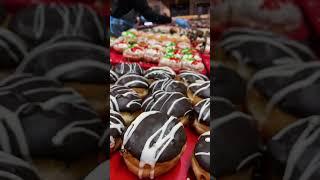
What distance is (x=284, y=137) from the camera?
30 cm

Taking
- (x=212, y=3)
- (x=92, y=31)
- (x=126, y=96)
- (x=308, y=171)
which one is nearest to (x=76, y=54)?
(x=92, y=31)

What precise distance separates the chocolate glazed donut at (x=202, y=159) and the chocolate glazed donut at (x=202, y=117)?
0.69 feet

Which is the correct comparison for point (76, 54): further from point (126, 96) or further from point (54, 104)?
point (126, 96)

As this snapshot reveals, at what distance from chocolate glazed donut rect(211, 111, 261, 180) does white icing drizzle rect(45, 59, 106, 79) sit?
0.44 ft

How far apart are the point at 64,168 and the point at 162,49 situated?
2.35 meters

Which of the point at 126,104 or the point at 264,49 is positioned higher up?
the point at 264,49

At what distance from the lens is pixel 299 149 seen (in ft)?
0.98

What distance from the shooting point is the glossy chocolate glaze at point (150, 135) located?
42.9 inches

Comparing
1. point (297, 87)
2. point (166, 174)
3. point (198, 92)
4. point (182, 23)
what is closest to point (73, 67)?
point (297, 87)

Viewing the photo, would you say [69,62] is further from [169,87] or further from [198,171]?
[169,87]

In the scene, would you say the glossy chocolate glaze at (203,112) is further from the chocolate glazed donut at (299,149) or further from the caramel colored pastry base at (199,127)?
the chocolate glazed donut at (299,149)

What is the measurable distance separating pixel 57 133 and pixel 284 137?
0.73 ft

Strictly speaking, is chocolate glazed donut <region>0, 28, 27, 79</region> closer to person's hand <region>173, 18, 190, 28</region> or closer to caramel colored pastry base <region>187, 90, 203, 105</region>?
caramel colored pastry base <region>187, 90, 203, 105</region>

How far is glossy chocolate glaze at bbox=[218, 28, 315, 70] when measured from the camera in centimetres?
29
